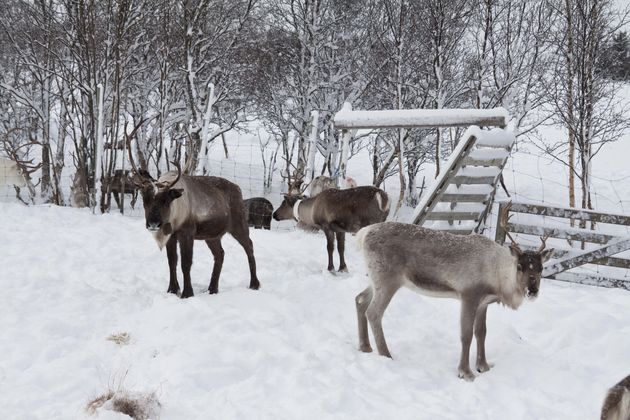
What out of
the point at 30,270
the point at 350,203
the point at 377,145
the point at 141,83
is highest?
the point at 141,83

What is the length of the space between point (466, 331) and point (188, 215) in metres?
3.01

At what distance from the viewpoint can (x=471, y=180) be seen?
767 cm

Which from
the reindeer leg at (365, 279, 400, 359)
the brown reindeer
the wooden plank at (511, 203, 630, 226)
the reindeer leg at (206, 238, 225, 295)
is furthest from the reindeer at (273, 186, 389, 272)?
the reindeer leg at (365, 279, 400, 359)

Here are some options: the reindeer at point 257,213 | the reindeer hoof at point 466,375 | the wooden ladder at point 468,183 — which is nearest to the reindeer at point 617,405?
the reindeer hoof at point 466,375

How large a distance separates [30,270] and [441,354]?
14.4 feet

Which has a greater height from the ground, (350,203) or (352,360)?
(350,203)

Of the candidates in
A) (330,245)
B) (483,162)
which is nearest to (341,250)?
(330,245)

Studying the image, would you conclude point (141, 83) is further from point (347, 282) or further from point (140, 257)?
point (347, 282)

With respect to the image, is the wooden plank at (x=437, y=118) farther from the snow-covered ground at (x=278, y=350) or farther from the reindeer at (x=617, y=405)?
the reindeer at (x=617, y=405)

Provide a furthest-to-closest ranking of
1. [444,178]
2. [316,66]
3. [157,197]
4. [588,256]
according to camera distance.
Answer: [316,66], [444,178], [588,256], [157,197]

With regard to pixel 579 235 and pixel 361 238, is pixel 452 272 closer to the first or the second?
pixel 361 238

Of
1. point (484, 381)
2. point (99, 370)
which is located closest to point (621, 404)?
point (484, 381)

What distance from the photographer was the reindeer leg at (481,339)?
394 centimetres

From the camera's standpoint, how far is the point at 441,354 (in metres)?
4.18
